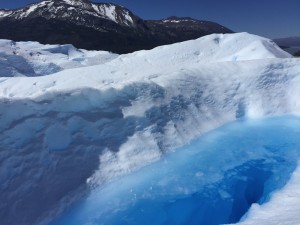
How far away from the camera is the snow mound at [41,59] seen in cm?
2145

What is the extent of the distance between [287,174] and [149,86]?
14.4ft

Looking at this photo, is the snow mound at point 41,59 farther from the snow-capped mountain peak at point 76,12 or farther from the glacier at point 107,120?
the snow-capped mountain peak at point 76,12

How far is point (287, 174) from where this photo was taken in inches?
284

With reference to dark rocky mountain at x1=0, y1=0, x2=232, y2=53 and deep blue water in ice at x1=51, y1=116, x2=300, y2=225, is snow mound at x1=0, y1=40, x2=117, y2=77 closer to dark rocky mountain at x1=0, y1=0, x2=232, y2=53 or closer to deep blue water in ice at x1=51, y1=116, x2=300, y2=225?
deep blue water in ice at x1=51, y1=116, x2=300, y2=225

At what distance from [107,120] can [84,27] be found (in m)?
105

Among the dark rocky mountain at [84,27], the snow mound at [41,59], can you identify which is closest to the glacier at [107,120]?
the snow mound at [41,59]

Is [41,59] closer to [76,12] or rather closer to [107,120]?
[107,120]

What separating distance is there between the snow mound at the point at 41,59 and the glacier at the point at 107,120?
7152 millimetres

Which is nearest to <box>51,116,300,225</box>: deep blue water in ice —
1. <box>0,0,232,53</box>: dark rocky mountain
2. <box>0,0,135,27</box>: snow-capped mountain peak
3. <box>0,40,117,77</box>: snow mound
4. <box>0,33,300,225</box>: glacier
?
<box>0,33,300,225</box>: glacier

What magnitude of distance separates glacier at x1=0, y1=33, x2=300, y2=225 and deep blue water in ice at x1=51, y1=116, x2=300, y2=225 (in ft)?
1.34

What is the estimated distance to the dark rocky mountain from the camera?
95.4 meters

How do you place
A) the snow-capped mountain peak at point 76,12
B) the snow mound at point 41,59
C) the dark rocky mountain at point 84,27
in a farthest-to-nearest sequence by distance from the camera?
the snow-capped mountain peak at point 76,12 → the dark rocky mountain at point 84,27 → the snow mound at point 41,59

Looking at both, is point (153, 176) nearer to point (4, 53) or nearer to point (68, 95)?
point (68, 95)

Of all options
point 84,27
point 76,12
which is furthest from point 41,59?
point 76,12
